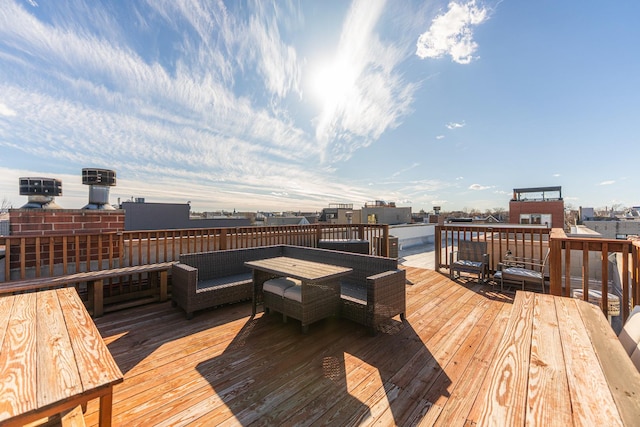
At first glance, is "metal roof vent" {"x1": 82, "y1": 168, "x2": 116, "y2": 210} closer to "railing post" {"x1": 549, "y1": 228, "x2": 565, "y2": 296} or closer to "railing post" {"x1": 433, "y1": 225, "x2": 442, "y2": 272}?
"railing post" {"x1": 549, "y1": 228, "x2": 565, "y2": 296}

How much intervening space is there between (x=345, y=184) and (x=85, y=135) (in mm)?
14026

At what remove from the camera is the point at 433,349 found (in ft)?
8.42

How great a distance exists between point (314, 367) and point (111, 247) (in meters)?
3.71

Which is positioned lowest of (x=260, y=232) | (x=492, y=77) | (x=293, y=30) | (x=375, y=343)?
(x=375, y=343)

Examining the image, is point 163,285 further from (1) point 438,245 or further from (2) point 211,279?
(1) point 438,245

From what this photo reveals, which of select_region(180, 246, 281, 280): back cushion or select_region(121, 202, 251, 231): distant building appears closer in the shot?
select_region(180, 246, 281, 280): back cushion

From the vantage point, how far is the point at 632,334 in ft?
5.07

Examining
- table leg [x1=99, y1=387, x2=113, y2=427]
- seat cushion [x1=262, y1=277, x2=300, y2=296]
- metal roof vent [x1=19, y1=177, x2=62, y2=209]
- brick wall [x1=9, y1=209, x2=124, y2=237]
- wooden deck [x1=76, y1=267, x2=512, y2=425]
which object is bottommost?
wooden deck [x1=76, y1=267, x2=512, y2=425]

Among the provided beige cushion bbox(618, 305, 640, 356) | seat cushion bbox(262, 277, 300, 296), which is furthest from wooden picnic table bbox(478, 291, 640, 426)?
seat cushion bbox(262, 277, 300, 296)

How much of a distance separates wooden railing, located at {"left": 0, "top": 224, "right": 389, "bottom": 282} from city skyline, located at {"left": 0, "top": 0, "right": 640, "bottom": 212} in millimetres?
765

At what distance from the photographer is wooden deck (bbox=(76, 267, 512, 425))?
67.9 inches

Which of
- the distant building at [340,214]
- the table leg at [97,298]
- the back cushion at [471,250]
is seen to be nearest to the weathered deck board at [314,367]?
the table leg at [97,298]

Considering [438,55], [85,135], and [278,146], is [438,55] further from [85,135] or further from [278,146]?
[85,135]

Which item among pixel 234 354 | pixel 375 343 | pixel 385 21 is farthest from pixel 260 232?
pixel 385 21
